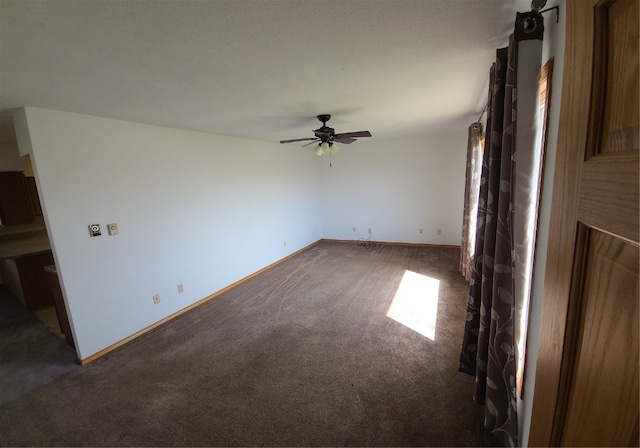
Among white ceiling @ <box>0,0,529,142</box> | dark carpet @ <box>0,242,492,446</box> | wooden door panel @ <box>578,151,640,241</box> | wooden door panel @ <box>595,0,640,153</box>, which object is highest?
white ceiling @ <box>0,0,529,142</box>

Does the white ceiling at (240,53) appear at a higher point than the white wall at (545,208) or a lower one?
higher

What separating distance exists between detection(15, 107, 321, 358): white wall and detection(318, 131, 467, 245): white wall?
2.13 m

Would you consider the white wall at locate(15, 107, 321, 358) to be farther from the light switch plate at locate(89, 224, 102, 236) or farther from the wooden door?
the wooden door

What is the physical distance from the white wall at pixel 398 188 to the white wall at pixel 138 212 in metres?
2.13

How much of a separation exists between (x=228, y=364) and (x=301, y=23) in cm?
253

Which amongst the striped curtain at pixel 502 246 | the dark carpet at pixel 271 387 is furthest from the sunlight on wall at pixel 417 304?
the striped curtain at pixel 502 246

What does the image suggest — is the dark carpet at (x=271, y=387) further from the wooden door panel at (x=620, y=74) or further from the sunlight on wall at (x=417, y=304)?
the wooden door panel at (x=620, y=74)

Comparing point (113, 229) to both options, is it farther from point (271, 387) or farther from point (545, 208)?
point (545, 208)

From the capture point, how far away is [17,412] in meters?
1.92

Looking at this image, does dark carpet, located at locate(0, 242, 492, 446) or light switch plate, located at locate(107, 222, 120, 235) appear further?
light switch plate, located at locate(107, 222, 120, 235)

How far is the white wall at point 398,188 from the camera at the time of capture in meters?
5.08

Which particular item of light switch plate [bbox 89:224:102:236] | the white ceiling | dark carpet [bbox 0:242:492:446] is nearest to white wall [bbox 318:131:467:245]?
dark carpet [bbox 0:242:492:446]

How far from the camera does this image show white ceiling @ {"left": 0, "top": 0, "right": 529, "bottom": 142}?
3.58ft

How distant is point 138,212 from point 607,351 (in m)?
3.41
